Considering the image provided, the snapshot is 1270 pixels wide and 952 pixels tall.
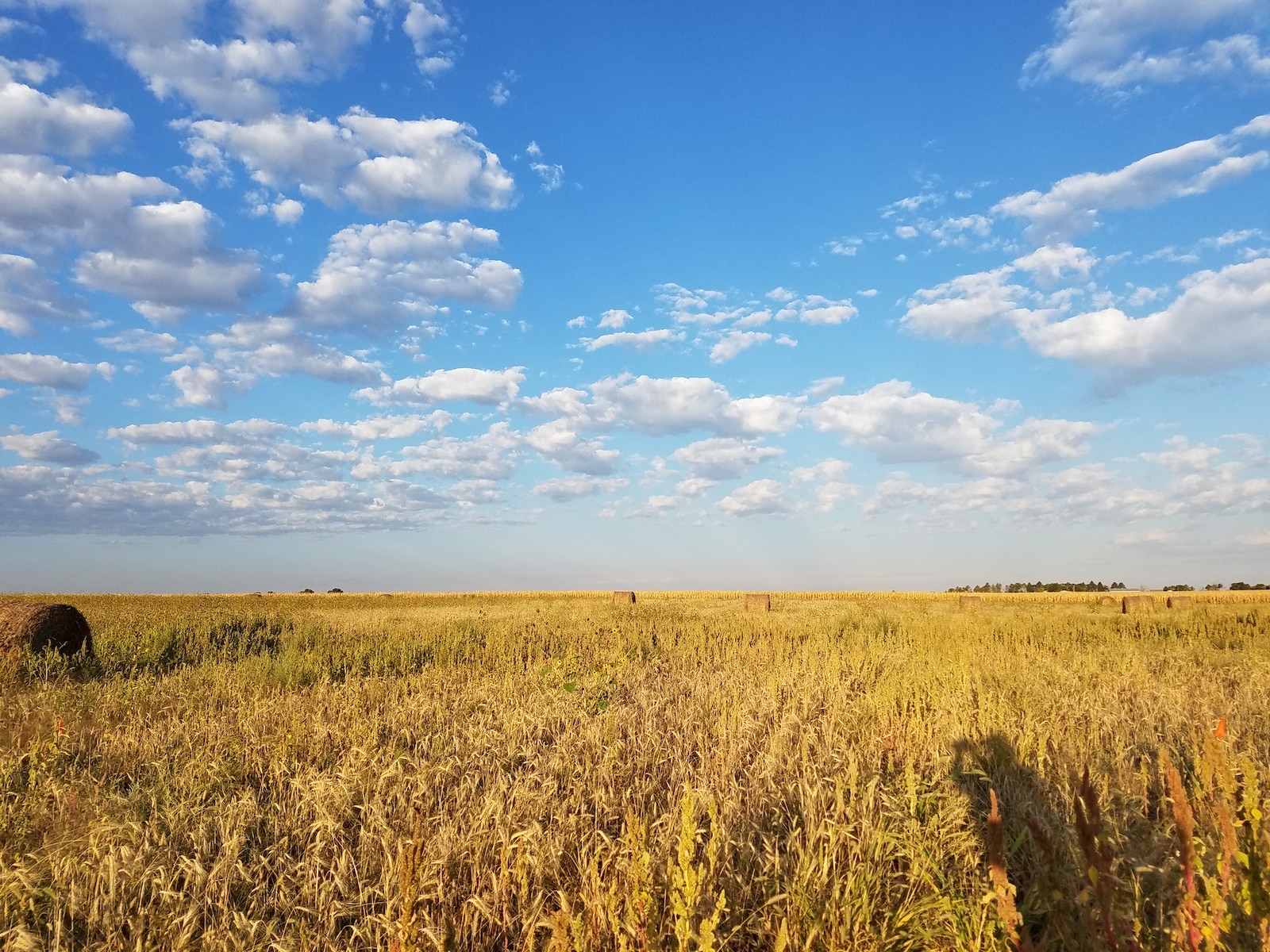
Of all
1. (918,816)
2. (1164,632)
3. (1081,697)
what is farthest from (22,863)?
(1164,632)

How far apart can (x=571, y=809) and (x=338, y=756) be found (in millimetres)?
2261

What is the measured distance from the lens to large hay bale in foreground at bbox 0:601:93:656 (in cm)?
1041

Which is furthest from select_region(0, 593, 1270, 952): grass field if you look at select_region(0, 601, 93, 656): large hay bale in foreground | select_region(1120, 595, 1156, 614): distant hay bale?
select_region(1120, 595, 1156, 614): distant hay bale

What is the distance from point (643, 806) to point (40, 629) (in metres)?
10.9

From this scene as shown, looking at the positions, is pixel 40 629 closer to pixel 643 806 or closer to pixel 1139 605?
pixel 643 806

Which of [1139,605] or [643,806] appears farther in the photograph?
[1139,605]

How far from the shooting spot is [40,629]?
34.9 ft

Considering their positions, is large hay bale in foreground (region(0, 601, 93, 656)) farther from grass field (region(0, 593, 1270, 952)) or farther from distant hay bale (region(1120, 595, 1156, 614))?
distant hay bale (region(1120, 595, 1156, 614))

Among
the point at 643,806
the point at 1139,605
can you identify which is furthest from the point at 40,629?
the point at 1139,605

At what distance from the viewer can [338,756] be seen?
542cm

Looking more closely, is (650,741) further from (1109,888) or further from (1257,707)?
(1257,707)

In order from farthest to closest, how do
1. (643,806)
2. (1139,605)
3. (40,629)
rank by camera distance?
(1139,605)
(40,629)
(643,806)

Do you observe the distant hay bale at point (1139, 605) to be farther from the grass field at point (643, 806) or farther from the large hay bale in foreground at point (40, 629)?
the large hay bale in foreground at point (40, 629)

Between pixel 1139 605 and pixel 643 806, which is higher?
pixel 1139 605
